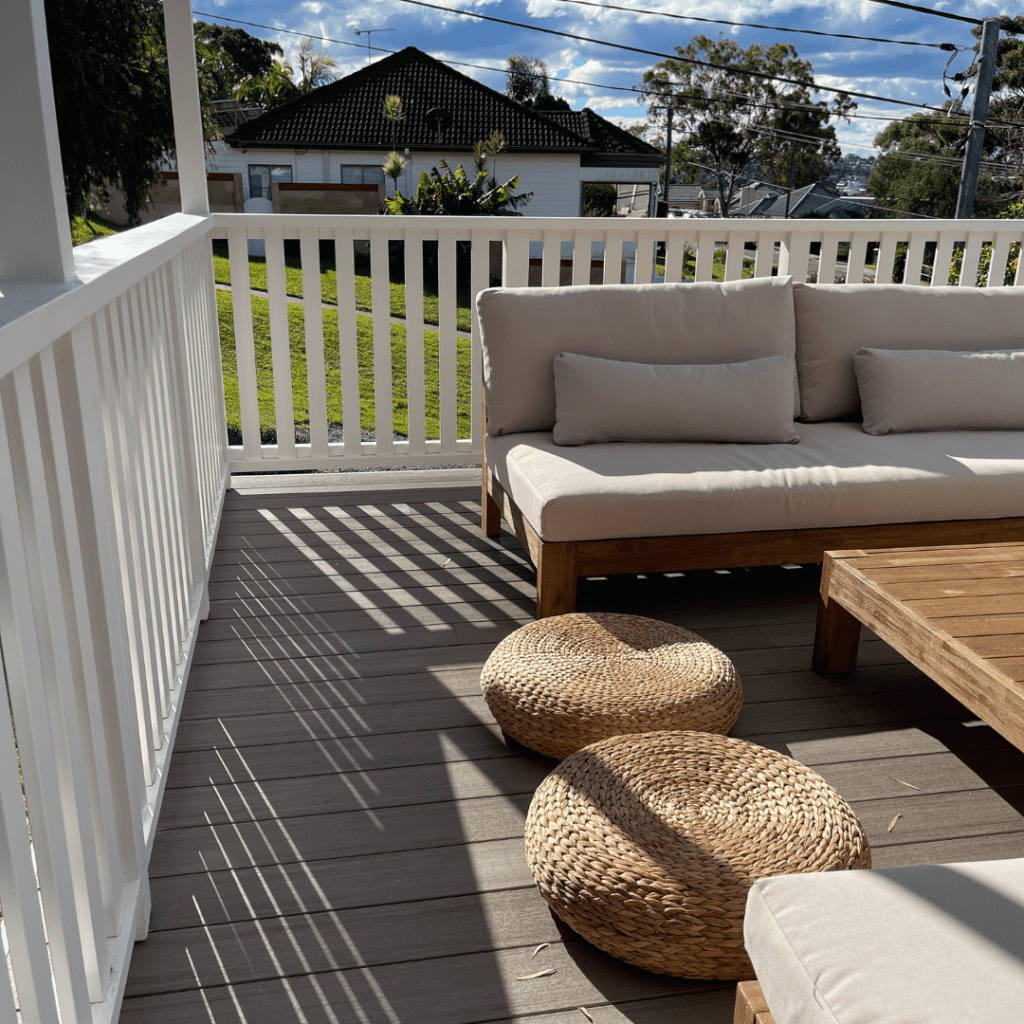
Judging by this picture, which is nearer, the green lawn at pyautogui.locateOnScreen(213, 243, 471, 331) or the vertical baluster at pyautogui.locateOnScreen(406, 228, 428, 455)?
the vertical baluster at pyautogui.locateOnScreen(406, 228, 428, 455)

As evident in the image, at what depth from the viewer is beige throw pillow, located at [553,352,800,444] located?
10.4 ft

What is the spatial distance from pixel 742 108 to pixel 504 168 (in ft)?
47.7

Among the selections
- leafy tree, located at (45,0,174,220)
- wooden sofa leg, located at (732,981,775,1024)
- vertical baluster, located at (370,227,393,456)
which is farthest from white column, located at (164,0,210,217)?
leafy tree, located at (45,0,174,220)

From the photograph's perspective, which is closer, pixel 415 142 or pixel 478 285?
pixel 478 285

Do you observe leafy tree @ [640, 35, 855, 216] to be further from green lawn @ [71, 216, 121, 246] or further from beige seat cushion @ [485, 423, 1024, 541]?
beige seat cushion @ [485, 423, 1024, 541]

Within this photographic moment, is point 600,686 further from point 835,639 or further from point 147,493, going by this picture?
point 147,493

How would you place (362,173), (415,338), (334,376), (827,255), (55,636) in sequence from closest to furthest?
(55,636)
(415,338)
(827,255)
(334,376)
(362,173)

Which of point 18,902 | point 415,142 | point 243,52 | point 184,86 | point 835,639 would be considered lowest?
point 835,639

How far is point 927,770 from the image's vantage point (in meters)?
2.25

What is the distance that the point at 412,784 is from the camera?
216 centimetres

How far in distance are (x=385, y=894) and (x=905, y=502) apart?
2055mm

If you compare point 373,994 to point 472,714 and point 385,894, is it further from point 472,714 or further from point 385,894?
point 472,714

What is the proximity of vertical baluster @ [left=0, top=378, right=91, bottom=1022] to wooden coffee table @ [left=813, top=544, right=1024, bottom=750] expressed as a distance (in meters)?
1.71

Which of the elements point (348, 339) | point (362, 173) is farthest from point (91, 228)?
point (348, 339)
